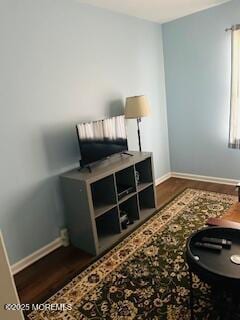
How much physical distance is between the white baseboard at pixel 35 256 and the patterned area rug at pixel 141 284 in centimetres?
56

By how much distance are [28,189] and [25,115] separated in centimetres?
69

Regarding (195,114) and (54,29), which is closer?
(54,29)

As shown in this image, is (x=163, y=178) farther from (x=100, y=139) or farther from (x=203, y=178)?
(x=100, y=139)

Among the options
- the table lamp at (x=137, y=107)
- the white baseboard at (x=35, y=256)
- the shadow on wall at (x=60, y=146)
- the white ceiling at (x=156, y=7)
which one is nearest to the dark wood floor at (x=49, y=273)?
the white baseboard at (x=35, y=256)

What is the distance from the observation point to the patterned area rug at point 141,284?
1701 millimetres

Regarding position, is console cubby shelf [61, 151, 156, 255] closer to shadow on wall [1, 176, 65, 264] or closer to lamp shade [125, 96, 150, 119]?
shadow on wall [1, 176, 65, 264]

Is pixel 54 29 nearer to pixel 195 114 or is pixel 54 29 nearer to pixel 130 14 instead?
pixel 130 14

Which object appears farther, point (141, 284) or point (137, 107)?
point (137, 107)

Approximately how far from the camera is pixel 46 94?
2.41m

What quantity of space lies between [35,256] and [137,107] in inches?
78.2

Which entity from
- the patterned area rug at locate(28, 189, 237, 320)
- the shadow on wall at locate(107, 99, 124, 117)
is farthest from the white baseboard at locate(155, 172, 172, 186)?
the shadow on wall at locate(107, 99, 124, 117)

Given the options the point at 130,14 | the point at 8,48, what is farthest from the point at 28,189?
the point at 130,14

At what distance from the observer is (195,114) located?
3799 millimetres

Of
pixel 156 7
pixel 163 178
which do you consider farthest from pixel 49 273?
pixel 156 7
